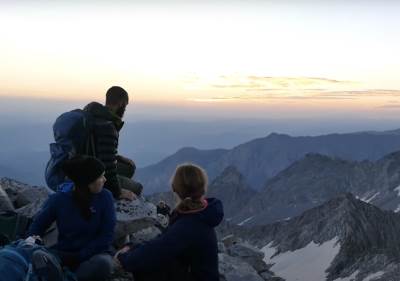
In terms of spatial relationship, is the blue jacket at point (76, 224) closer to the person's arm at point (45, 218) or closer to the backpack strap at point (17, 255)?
the person's arm at point (45, 218)

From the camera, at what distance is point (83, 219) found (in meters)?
9.17

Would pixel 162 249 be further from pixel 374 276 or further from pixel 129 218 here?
pixel 374 276

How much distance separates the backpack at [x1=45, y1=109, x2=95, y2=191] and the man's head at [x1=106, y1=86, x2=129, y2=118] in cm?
53

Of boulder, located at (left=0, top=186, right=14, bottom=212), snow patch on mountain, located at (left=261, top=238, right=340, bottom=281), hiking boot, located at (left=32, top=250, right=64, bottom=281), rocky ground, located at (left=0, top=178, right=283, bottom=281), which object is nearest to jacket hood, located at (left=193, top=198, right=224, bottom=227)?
hiking boot, located at (left=32, top=250, right=64, bottom=281)

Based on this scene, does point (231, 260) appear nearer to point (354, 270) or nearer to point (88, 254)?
point (88, 254)

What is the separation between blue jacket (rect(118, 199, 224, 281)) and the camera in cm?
716

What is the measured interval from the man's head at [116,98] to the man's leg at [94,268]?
3409mm

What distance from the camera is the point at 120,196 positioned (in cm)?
1254

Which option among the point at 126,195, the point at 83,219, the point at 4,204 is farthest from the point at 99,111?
the point at 4,204

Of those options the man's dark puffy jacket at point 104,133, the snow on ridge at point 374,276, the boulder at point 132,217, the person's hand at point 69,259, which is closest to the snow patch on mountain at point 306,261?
the snow on ridge at point 374,276

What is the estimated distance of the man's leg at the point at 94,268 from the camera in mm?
8852

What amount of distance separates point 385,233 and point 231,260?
147411 millimetres

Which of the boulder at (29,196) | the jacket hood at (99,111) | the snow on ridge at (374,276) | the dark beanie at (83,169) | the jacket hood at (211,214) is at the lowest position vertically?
the snow on ridge at (374,276)

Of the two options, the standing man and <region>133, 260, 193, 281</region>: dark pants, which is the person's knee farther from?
<region>133, 260, 193, 281</region>: dark pants
